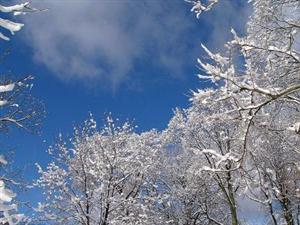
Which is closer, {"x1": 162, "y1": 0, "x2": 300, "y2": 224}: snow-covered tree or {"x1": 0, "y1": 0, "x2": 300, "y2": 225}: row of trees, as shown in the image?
{"x1": 162, "y1": 0, "x2": 300, "y2": 224}: snow-covered tree

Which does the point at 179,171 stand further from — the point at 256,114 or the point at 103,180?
the point at 256,114

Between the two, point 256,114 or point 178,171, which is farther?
point 178,171

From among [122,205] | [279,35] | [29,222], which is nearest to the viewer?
[279,35]

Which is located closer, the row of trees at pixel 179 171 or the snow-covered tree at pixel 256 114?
the snow-covered tree at pixel 256 114

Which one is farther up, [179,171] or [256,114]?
[179,171]

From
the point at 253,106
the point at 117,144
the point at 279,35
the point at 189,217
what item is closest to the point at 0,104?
the point at 253,106

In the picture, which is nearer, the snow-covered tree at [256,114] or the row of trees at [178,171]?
the snow-covered tree at [256,114]

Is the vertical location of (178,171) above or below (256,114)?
above

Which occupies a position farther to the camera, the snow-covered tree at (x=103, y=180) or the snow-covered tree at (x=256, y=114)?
the snow-covered tree at (x=103, y=180)

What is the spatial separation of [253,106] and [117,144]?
17.1m

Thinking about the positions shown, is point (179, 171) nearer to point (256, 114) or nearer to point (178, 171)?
point (178, 171)

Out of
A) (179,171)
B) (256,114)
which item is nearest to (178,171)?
(179,171)

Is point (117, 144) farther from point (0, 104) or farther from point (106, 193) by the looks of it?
point (0, 104)

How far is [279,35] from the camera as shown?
1030cm
